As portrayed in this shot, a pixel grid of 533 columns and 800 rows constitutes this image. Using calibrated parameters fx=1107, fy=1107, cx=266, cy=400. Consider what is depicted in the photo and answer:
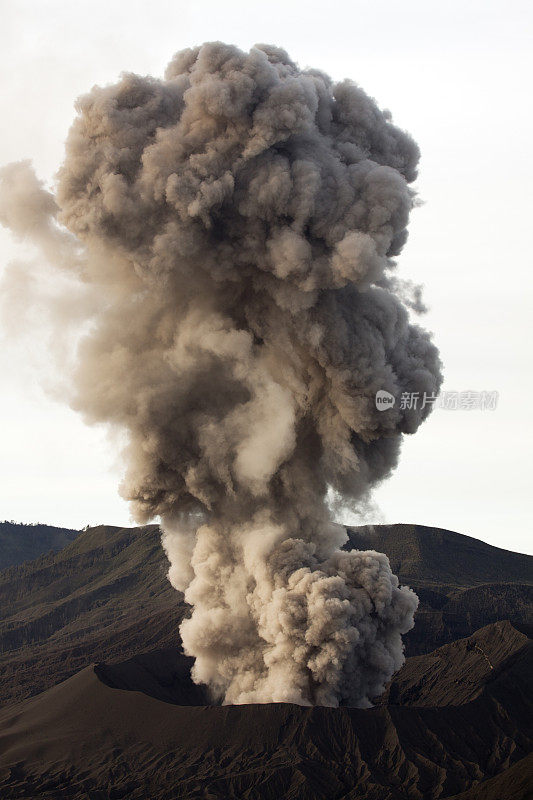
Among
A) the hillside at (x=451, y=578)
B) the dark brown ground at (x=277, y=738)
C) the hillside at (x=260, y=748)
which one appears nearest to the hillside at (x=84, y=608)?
the hillside at (x=451, y=578)

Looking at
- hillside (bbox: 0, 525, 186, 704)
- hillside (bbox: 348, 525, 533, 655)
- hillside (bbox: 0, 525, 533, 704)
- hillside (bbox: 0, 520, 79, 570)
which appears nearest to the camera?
hillside (bbox: 0, 525, 186, 704)

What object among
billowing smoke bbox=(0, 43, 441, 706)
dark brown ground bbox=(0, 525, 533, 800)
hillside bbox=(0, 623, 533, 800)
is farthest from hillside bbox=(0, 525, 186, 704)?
billowing smoke bbox=(0, 43, 441, 706)

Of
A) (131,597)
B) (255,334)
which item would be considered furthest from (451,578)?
(255,334)

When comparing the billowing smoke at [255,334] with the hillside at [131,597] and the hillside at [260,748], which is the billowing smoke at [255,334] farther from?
the hillside at [131,597]

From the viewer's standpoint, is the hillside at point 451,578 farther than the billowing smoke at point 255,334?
Yes

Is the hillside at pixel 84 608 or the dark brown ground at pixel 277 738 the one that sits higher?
the hillside at pixel 84 608

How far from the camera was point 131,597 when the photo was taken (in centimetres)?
11350

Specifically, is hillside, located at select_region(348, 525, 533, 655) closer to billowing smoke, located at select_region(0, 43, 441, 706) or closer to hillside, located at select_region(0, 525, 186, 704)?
hillside, located at select_region(0, 525, 186, 704)

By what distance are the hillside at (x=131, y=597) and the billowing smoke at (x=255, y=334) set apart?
2959 cm

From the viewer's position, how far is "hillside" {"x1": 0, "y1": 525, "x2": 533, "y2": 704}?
83750 millimetres

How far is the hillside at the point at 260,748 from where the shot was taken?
143 feet

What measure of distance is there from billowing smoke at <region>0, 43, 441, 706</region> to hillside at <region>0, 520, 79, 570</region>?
123 metres

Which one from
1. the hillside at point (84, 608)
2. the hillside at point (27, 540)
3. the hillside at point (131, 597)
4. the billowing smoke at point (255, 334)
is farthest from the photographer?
the hillside at point (27, 540)

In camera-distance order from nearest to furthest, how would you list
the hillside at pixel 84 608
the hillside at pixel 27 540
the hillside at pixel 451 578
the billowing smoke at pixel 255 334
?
the billowing smoke at pixel 255 334
the hillside at pixel 84 608
the hillside at pixel 451 578
the hillside at pixel 27 540
